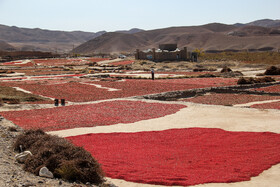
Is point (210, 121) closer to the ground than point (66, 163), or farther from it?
closer to the ground

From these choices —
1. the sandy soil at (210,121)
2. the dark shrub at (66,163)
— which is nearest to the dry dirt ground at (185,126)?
the sandy soil at (210,121)

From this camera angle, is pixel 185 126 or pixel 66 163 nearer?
pixel 66 163

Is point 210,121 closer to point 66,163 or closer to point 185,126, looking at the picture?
point 185,126

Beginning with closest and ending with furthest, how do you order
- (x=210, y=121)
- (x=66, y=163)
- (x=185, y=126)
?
(x=66, y=163)
(x=185, y=126)
(x=210, y=121)

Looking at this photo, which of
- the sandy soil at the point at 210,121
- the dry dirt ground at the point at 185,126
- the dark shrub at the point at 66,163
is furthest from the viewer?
the sandy soil at the point at 210,121

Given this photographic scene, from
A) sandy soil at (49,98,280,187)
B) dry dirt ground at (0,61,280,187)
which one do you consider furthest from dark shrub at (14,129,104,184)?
sandy soil at (49,98,280,187)

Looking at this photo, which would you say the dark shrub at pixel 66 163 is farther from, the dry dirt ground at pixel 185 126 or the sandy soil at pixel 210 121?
the sandy soil at pixel 210 121

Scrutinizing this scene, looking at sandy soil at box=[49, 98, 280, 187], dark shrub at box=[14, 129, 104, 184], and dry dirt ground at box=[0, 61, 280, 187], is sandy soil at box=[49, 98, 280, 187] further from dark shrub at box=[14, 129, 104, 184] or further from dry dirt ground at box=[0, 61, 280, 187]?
dark shrub at box=[14, 129, 104, 184]

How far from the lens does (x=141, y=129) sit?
1778cm

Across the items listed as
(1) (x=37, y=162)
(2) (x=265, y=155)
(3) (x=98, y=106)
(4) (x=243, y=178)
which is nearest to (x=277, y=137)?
(2) (x=265, y=155)

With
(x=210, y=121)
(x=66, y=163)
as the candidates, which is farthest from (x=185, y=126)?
(x=66, y=163)

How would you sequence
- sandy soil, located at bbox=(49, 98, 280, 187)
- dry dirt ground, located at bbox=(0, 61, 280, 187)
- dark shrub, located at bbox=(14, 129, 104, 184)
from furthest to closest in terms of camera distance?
sandy soil, located at bbox=(49, 98, 280, 187)
dark shrub, located at bbox=(14, 129, 104, 184)
dry dirt ground, located at bbox=(0, 61, 280, 187)

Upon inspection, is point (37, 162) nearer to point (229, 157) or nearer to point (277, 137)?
point (229, 157)

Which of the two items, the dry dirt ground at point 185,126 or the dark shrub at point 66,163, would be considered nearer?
the dry dirt ground at point 185,126
